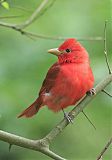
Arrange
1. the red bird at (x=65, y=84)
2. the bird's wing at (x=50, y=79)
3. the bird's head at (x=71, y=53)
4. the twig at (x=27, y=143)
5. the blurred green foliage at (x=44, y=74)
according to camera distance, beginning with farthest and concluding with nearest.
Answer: the blurred green foliage at (x=44, y=74)
the bird's head at (x=71, y=53)
the bird's wing at (x=50, y=79)
the red bird at (x=65, y=84)
the twig at (x=27, y=143)

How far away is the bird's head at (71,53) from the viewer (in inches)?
178

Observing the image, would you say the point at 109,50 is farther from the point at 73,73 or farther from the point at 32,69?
the point at 73,73

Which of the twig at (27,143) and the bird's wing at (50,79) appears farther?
the bird's wing at (50,79)

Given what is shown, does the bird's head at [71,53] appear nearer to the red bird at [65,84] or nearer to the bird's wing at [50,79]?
the red bird at [65,84]

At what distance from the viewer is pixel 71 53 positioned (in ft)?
15.0

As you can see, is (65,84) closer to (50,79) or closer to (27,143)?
(50,79)

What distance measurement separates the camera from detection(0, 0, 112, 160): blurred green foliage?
5004 millimetres

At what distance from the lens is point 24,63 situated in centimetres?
525

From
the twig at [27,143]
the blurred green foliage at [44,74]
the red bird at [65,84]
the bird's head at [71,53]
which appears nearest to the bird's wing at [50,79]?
the red bird at [65,84]

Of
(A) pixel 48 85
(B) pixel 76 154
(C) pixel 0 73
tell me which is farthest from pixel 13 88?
(B) pixel 76 154

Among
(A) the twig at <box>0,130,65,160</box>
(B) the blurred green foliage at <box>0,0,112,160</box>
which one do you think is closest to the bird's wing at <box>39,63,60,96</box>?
(B) the blurred green foliage at <box>0,0,112,160</box>

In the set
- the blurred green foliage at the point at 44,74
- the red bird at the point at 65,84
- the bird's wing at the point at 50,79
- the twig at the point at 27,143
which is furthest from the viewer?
the blurred green foliage at the point at 44,74

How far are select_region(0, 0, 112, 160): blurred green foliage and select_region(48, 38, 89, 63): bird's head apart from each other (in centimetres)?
29

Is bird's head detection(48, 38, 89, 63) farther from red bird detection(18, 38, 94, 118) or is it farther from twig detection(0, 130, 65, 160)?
twig detection(0, 130, 65, 160)
